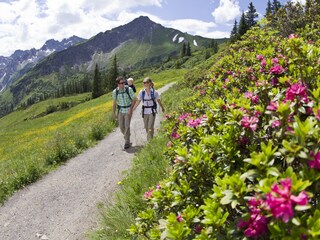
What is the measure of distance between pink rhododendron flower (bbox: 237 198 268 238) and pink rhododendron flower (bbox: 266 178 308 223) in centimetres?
30

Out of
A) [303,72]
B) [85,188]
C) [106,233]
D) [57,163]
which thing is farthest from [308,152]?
[57,163]

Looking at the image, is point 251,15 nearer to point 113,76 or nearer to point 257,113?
point 113,76

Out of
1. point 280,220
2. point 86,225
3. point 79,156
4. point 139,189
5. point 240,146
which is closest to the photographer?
point 280,220

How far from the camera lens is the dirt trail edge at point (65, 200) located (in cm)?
748

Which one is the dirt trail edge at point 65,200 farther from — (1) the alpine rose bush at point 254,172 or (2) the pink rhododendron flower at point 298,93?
(2) the pink rhododendron flower at point 298,93

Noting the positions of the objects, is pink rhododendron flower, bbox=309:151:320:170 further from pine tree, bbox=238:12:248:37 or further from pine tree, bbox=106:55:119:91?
pine tree, bbox=106:55:119:91

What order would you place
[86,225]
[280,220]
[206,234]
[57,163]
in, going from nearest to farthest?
[280,220]
[206,234]
[86,225]
[57,163]

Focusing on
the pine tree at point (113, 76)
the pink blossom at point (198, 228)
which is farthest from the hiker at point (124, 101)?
the pine tree at point (113, 76)

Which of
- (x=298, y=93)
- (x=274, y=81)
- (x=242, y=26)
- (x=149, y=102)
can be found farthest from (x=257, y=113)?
(x=242, y=26)

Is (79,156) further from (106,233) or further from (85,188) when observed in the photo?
(106,233)

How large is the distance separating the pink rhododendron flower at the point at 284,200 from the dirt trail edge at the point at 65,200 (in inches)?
235

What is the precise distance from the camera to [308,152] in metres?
2.10

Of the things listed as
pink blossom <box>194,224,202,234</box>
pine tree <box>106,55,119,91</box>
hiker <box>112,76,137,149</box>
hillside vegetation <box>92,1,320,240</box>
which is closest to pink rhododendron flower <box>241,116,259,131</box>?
hillside vegetation <box>92,1,320,240</box>

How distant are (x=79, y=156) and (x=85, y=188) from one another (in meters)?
3.89
